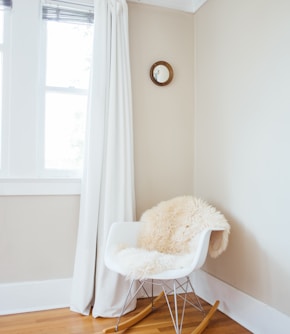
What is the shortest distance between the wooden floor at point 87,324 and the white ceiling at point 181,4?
7.70ft

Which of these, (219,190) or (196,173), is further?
(196,173)

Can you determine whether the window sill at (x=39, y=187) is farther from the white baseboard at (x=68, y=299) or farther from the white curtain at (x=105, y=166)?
the white baseboard at (x=68, y=299)

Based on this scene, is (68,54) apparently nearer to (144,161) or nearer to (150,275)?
(144,161)

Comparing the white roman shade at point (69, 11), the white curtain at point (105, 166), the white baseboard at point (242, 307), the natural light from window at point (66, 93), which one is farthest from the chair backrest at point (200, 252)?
the white roman shade at point (69, 11)

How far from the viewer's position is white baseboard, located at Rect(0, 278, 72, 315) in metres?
2.23

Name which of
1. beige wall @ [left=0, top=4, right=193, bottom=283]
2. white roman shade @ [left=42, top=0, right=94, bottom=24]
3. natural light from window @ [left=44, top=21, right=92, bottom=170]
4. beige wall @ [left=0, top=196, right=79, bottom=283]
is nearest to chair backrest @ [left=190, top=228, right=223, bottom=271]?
beige wall @ [left=0, top=4, right=193, bottom=283]

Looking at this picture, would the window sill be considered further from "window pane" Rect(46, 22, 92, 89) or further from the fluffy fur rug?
"window pane" Rect(46, 22, 92, 89)

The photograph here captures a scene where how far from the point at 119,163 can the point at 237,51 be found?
1.11 m

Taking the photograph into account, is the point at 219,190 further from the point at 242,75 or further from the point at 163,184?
the point at 242,75

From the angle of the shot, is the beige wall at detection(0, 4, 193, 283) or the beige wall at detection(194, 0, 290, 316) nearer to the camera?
the beige wall at detection(194, 0, 290, 316)

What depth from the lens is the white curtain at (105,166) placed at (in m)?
2.26

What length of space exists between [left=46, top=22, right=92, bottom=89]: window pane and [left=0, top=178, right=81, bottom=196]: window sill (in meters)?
0.72

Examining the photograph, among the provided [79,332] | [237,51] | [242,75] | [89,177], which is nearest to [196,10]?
[237,51]

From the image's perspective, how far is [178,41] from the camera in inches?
107
